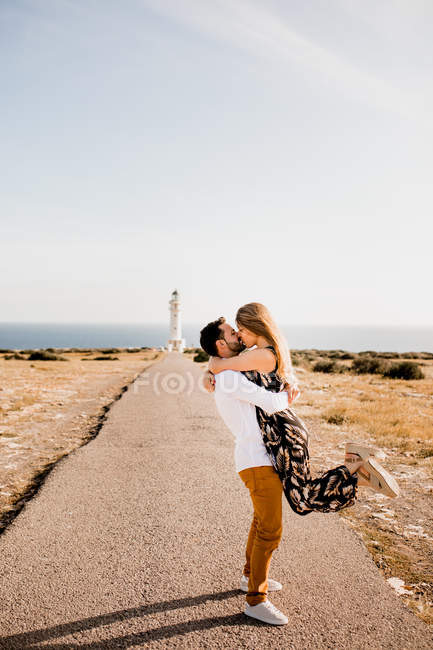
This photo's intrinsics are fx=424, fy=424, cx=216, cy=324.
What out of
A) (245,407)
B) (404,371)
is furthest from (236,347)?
(404,371)

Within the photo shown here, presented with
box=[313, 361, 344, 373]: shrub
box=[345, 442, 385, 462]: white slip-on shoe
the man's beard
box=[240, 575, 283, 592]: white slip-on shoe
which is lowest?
box=[240, 575, 283, 592]: white slip-on shoe

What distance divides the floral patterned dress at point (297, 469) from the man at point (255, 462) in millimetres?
74

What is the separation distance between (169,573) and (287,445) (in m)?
1.68

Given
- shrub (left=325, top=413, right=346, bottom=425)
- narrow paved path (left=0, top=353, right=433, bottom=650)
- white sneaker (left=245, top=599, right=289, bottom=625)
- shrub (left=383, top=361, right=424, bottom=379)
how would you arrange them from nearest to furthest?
narrow paved path (left=0, top=353, right=433, bottom=650) → white sneaker (left=245, top=599, right=289, bottom=625) → shrub (left=325, top=413, right=346, bottom=425) → shrub (left=383, top=361, right=424, bottom=379)

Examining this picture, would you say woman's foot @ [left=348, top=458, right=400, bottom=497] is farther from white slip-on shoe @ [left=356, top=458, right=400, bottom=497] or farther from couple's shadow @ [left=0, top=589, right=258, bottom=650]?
couple's shadow @ [left=0, top=589, right=258, bottom=650]

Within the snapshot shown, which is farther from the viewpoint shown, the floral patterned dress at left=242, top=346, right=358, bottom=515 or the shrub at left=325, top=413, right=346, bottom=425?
the shrub at left=325, top=413, right=346, bottom=425

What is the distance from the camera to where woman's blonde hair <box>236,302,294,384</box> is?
3057mm

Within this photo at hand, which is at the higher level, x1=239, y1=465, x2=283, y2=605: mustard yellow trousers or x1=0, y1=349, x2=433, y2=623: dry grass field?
x1=239, y1=465, x2=283, y2=605: mustard yellow trousers

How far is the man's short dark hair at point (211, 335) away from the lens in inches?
→ 123

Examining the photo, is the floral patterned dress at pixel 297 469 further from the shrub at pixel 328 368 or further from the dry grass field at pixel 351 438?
the shrub at pixel 328 368

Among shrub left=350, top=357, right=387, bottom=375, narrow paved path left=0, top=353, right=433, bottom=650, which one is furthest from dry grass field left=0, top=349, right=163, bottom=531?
shrub left=350, top=357, right=387, bottom=375

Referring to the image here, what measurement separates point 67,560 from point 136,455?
11.1 feet

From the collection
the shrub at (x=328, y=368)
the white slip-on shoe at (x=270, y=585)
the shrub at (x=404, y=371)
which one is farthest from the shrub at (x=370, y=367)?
the white slip-on shoe at (x=270, y=585)

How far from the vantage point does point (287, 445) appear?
9.67 feet
